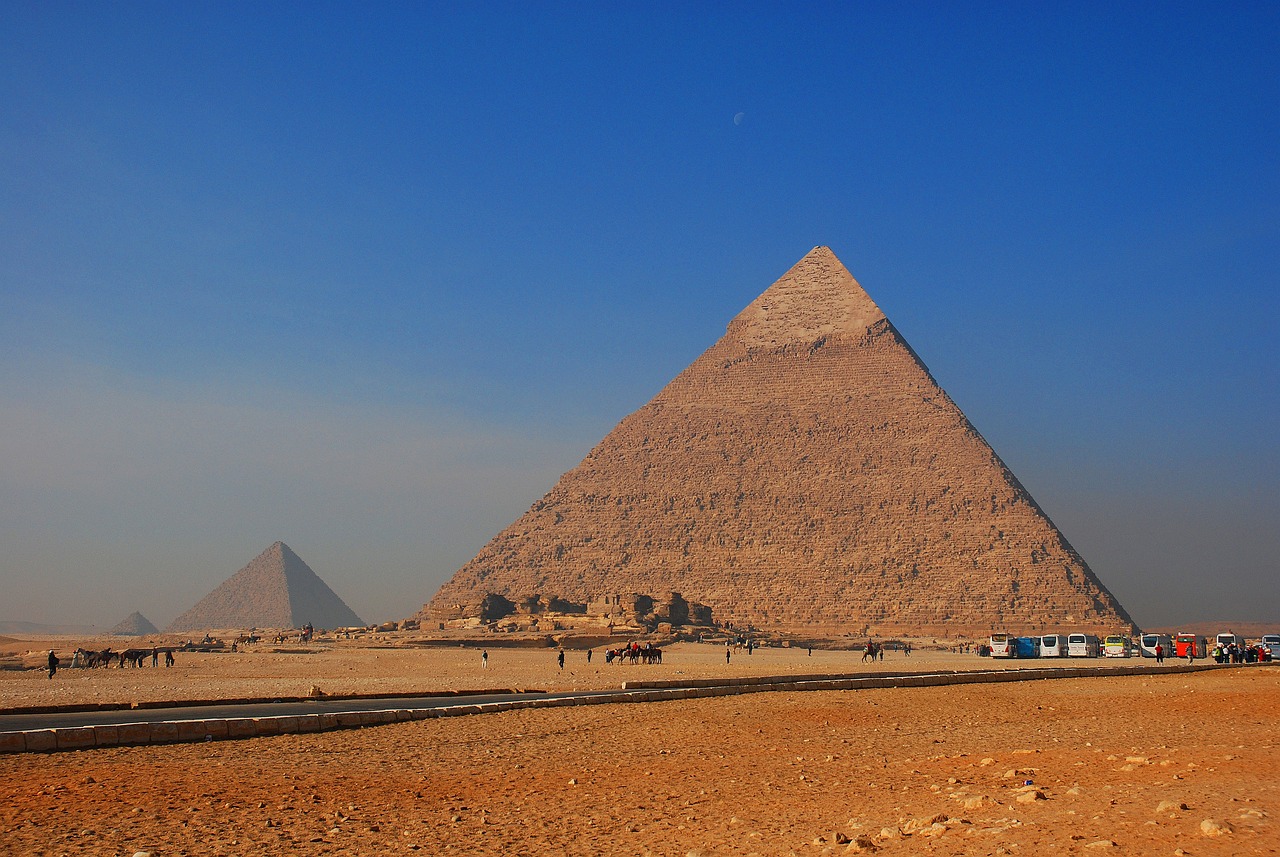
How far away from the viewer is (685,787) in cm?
881

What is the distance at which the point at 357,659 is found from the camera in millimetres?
37781

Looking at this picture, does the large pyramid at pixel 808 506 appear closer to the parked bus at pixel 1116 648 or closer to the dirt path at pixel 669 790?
the parked bus at pixel 1116 648

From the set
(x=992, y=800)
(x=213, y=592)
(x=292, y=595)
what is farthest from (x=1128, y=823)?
(x=213, y=592)

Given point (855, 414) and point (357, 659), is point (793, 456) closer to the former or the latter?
point (855, 414)

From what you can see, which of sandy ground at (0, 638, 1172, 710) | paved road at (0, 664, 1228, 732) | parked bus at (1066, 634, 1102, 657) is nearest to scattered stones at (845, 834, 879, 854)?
paved road at (0, 664, 1228, 732)

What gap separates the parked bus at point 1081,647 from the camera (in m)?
42.9

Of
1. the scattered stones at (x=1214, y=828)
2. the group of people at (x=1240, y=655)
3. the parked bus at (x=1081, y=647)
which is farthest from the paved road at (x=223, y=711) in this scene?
the parked bus at (x=1081, y=647)

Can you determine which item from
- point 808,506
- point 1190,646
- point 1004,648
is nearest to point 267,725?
point 1004,648

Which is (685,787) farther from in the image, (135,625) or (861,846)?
(135,625)

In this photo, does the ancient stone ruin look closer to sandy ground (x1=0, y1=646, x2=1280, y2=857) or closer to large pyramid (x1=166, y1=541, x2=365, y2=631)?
sandy ground (x1=0, y1=646, x2=1280, y2=857)

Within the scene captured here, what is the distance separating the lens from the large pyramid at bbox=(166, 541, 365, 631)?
153 metres

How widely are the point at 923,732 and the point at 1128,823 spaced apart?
6.40m

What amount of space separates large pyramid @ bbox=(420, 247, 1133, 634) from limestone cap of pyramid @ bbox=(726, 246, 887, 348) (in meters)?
0.19

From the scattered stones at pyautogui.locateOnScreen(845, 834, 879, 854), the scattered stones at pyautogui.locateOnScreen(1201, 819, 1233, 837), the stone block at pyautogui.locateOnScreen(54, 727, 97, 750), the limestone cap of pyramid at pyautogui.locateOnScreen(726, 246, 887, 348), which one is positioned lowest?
the scattered stones at pyautogui.locateOnScreen(845, 834, 879, 854)
